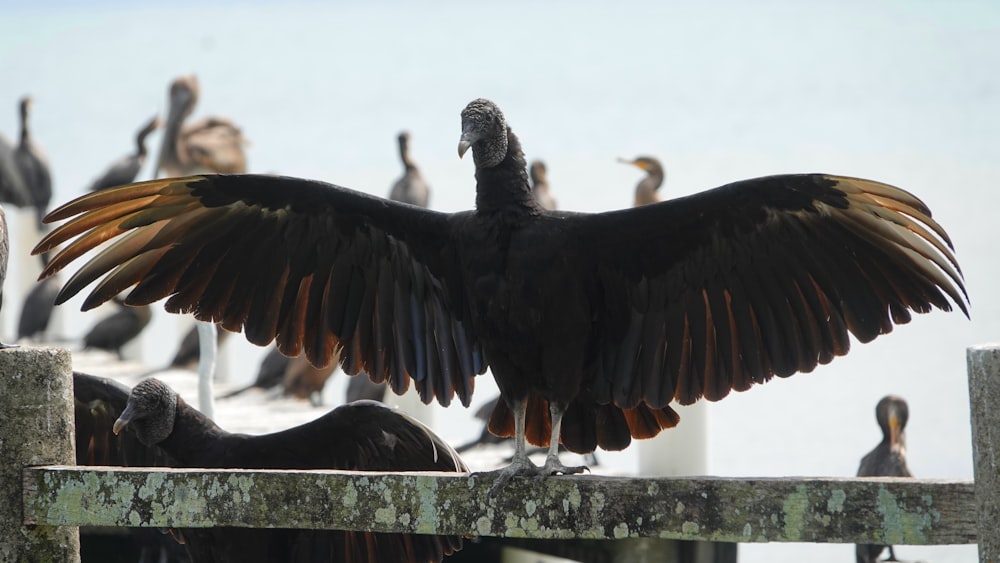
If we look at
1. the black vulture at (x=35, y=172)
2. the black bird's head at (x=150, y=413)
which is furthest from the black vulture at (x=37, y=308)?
the black bird's head at (x=150, y=413)

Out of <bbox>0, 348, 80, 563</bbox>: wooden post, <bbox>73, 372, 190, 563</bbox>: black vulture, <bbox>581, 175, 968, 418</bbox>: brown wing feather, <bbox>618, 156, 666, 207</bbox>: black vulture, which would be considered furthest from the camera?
<bbox>618, 156, 666, 207</bbox>: black vulture

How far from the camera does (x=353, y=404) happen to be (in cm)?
446

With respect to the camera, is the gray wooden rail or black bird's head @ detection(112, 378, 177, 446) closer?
the gray wooden rail

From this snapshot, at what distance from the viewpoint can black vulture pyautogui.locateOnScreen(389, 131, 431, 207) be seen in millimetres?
12039

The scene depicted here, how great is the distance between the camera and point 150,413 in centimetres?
471

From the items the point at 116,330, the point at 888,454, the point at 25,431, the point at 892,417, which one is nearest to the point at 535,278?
the point at 25,431

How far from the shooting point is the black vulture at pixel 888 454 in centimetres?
704

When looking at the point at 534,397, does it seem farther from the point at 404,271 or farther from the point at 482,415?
the point at 482,415

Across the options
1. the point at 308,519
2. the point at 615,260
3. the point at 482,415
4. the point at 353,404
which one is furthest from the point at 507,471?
the point at 482,415

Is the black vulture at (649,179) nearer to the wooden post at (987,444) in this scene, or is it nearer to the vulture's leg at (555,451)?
the vulture's leg at (555,451)

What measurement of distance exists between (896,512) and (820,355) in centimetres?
98

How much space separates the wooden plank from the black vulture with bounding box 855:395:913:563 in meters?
4.21

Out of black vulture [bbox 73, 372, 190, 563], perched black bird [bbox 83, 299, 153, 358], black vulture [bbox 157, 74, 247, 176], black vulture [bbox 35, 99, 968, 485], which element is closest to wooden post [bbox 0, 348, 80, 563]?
black vulture [bbox 35, 99, 968, 485]

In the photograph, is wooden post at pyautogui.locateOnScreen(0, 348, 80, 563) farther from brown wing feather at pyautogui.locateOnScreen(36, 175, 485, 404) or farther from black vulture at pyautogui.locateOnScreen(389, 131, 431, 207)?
black vulture at pyautogui.locateOnScreen(389, 131, 431, 207)
